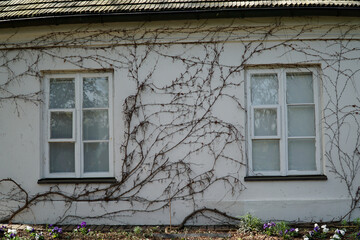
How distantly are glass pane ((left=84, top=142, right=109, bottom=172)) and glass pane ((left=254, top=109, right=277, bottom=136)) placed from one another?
2709 mm

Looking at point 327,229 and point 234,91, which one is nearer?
point 327,229

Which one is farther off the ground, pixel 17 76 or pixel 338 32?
pixel 338 32

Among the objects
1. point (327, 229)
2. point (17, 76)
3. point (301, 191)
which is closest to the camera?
point (327, 229)

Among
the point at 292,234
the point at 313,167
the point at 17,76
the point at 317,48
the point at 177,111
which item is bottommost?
the point at 292,234

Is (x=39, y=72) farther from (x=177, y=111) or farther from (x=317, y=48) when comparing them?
(x=317, y=48)

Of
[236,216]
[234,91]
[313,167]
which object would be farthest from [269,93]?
[236,216]

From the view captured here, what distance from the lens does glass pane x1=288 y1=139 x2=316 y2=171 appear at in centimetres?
580

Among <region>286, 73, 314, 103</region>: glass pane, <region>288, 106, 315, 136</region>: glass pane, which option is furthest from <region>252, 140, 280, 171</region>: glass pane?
<region>286, 73, 314, 103</region>: glass pane

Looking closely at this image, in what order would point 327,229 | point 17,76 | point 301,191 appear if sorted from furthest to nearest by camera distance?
1. point 17,76
2. point 301,191
3. point 327,229

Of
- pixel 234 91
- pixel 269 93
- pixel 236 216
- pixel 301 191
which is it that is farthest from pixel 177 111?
pixel 301 191

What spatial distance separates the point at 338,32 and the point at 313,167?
7.83 ft

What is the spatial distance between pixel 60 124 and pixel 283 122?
399cm

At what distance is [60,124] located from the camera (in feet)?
19.9

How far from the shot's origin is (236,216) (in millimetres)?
5680
